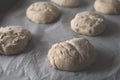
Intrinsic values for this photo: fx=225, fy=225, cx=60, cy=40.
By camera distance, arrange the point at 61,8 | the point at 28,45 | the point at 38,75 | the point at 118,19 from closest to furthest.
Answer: the point at 38,75 < the point at 28,45 < the point at 118,19 < the point at 61,8

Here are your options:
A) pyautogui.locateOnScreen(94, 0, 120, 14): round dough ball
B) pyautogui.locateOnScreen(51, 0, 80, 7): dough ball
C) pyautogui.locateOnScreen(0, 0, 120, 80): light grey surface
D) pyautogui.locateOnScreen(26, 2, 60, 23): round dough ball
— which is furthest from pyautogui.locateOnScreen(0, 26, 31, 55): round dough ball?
pyautogui.locateOnScreen(94, 0, 120, 14): round dough ball

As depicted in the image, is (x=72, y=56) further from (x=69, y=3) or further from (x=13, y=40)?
(x=69, y=3)

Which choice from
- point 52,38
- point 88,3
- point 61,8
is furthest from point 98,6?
point 52,38

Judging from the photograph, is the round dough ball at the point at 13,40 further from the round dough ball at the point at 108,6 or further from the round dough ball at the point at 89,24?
the round dough ball at the point at 108,6

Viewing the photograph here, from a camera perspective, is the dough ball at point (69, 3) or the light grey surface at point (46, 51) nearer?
the light grey surface at point (46, 51)

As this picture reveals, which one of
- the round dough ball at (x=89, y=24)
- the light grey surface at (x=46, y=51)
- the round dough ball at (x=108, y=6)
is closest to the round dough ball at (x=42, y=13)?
the light grey surface at (x=46, y=51)

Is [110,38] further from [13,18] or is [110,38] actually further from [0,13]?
[0,13]
